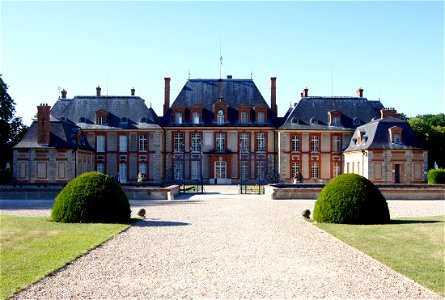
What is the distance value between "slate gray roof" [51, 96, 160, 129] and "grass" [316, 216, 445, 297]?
94.1 ft

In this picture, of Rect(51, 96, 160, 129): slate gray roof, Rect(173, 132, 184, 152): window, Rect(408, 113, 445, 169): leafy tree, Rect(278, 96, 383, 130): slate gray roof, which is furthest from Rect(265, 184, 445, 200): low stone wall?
Rect(408, 113, 445, 169): leafy tree

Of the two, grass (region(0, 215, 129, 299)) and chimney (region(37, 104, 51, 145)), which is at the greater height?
chimney (region(37, 104, 51, 145))

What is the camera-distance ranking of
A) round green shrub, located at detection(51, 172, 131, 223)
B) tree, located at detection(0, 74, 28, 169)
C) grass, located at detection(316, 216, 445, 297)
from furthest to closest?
tree, located at detection(0, 74, 28, 169) < round green shrub, located at detection(51, 172, 131, 223) < grass, located at detection(316, 216, 445, 297)

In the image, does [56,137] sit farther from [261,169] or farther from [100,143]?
[261,169]

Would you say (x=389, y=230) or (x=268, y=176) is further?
(x=268, y=176)

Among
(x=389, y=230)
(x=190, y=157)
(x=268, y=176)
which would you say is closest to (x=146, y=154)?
(x=190, y=157)

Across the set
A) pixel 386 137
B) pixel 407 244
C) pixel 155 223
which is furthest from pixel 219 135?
pixel 407 244

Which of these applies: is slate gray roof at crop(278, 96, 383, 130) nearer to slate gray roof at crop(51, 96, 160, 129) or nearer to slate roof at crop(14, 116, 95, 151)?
slate gray roof at crop(51, 96, 160, 129)

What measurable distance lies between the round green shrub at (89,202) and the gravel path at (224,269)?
99 centimetres

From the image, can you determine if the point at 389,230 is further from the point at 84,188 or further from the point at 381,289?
the point at 84,188

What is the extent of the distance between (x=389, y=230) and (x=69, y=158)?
1038 inches

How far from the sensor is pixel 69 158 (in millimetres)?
35656

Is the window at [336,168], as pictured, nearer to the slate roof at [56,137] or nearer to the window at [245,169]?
the window at [245,169]

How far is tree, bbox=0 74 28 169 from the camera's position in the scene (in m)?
39.4
